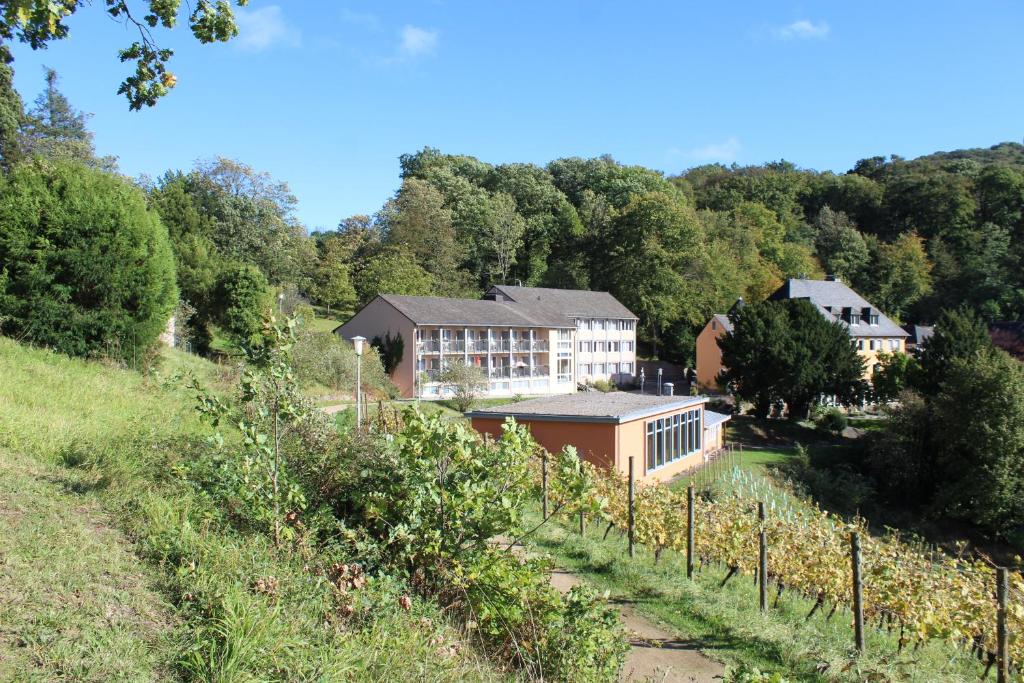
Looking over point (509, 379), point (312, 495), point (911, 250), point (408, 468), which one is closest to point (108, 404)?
point (312, 495)

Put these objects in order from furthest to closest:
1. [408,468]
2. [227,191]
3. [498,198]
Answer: [498,198] < [227,191] < [408,468]

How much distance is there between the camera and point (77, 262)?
1552 cm

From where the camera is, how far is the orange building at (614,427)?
20.4 meters

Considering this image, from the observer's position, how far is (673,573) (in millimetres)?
9547

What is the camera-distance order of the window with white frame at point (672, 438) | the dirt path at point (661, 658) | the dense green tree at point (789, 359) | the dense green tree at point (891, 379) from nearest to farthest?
the dirt path at point (661, 658) → the window with white frame at point (672, 438) → the dense green tree at point (789, 359) → the dense green tree at point (891, 379)

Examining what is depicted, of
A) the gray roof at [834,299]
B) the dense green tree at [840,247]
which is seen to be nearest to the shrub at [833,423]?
the gray roof at [834,299]

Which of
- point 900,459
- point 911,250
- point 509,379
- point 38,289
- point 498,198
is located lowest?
point 900,459

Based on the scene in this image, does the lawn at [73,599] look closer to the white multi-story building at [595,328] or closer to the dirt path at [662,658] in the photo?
the dirt path at [662,658]

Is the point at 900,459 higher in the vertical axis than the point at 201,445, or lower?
lower

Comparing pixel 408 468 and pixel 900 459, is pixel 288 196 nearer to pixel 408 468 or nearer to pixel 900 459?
pixel 900 459

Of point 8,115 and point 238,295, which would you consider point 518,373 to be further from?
point 8,115

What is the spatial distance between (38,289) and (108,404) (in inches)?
264

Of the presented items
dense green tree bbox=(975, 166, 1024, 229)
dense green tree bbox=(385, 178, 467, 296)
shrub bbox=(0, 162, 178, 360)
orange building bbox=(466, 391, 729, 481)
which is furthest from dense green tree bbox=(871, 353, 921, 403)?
dense green tree bbox=(975, 166, 1024, 229)

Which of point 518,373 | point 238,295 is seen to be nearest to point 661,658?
point 238,295
